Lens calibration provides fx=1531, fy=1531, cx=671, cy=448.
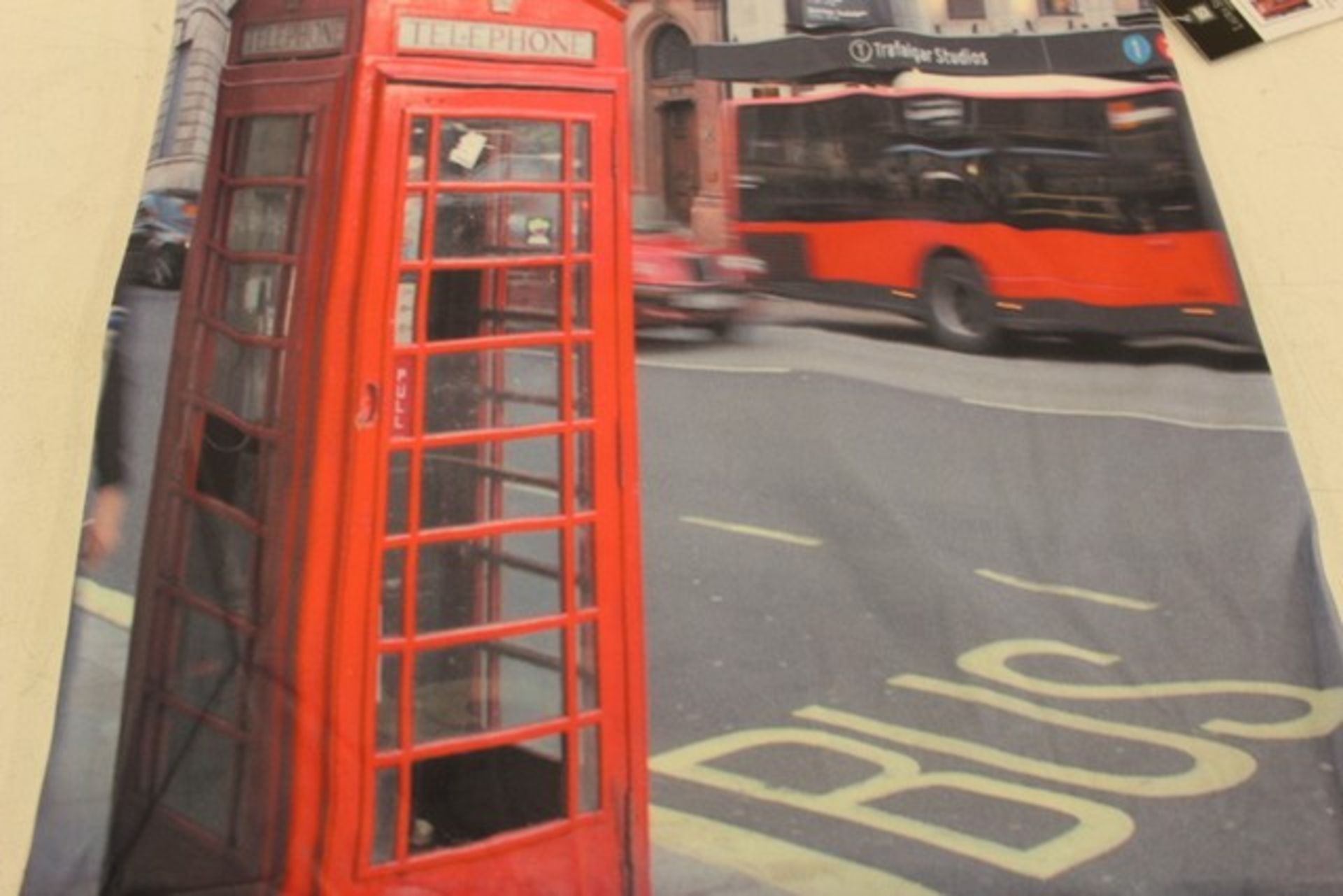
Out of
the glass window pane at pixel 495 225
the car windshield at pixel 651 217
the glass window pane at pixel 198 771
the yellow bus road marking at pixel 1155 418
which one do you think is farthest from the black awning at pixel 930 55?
the glass window pane at pixel 198 771

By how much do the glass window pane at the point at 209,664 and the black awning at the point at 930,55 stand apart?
78cm

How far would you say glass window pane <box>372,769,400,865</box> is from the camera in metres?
1.54

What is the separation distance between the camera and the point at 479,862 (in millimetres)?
1566

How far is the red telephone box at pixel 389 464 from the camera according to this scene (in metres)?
1.50

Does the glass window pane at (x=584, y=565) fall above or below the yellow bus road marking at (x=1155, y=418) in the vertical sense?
below

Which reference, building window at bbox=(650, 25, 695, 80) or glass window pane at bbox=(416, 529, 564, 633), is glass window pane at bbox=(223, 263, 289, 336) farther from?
building window at bbox=(650, 25, 695, 80)

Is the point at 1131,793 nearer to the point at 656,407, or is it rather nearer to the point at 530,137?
the point at 656,407

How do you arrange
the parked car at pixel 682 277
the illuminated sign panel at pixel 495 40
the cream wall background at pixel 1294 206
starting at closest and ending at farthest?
the illuminated sign panel at pixel 495 40 → the parked car at pixel 682 277 → the cream wall background at pixel 1294 206

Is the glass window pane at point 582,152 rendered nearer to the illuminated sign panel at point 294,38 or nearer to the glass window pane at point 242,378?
the illuminated sign panel at point 294,38

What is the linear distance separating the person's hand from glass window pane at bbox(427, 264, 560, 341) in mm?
362

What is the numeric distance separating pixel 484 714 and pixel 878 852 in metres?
0.44

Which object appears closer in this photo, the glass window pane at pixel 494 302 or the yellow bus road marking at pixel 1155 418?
the glass window pane at pixel 494 302

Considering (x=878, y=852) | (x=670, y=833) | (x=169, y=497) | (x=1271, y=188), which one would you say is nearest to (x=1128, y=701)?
(x=878, y=852)

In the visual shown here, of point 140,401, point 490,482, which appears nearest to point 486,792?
point 490,482
